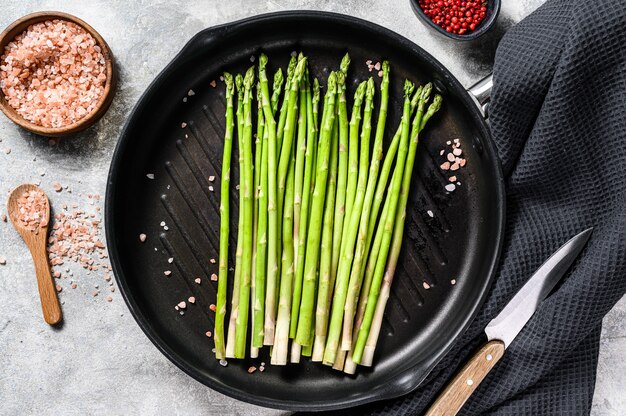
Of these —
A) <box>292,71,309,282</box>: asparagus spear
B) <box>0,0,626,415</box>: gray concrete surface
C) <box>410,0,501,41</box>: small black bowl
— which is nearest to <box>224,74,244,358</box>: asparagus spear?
<box>292,71,309,282</box>: asparagus spear

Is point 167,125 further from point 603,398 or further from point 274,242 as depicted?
point 603,398

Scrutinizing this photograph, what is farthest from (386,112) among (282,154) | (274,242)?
(274,242)

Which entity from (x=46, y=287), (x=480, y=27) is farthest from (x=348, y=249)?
(x=46, y=287)

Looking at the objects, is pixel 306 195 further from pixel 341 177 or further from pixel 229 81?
pixel 229 81

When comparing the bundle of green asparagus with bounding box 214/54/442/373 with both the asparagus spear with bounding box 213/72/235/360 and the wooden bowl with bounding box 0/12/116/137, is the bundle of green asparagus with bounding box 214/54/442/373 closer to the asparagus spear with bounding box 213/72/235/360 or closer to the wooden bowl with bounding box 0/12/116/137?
the asparagus spear with bounding box 213/72/235/360

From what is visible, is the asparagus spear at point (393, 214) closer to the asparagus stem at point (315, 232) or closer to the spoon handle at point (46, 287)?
the asparagus stem at point (315, 232)

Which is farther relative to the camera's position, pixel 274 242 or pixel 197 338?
pixel 197 338

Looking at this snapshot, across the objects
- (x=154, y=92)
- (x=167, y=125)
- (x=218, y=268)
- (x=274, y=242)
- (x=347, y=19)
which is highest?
(x=347, y=19)
